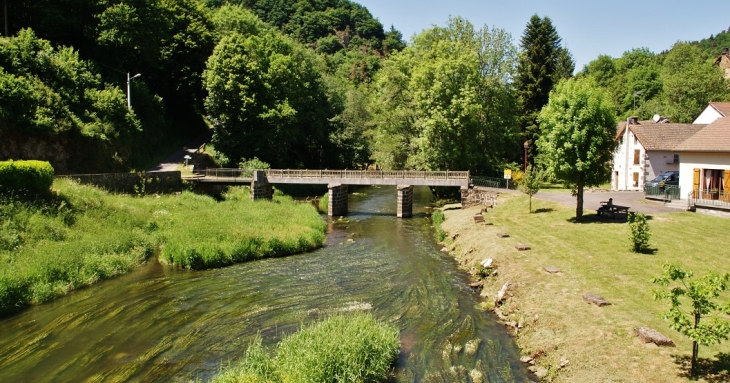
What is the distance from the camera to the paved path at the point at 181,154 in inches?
1988

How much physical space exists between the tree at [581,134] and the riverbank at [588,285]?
322 centimetres

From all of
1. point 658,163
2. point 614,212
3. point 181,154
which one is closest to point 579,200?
point 614,212

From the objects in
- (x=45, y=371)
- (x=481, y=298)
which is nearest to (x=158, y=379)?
(x=45, y=371)

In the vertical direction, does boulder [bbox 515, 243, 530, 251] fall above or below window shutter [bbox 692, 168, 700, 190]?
below

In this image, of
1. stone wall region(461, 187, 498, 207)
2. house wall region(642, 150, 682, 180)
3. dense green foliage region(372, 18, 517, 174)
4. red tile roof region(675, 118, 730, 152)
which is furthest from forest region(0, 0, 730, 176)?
red tile roof region(675, 118, 730, 152)

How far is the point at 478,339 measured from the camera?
16203mm

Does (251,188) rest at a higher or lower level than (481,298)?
higher

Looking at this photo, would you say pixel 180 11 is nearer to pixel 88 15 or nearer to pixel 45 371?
pixel 88 15

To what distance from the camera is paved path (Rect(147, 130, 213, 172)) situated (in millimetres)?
50497

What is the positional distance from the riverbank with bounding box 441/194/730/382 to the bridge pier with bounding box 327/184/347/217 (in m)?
15.0

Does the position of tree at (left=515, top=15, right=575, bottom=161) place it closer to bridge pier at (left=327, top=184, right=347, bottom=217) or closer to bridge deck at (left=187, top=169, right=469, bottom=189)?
bridge deck at (left=187, top=169, right=469, bottom=189)

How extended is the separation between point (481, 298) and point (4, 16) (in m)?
53.1

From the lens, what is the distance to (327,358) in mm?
12742

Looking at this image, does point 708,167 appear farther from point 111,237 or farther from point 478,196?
A: point 111,237
